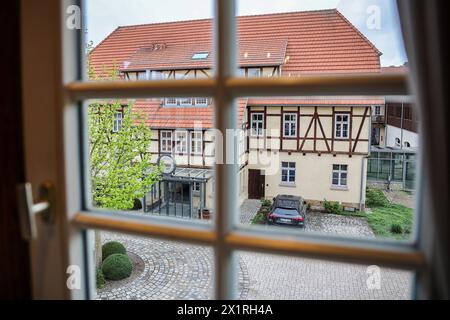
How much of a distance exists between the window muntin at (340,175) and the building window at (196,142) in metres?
1.24

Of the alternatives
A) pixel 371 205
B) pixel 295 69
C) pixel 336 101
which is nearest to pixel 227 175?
pixel 295 69

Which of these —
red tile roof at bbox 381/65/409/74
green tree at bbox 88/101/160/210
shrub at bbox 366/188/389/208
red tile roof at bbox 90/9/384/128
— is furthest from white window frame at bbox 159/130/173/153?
red tile roof at bbox 381/65/409/74

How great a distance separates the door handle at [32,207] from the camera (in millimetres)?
427

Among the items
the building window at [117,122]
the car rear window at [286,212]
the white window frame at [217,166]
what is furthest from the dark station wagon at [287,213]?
the building window at [117,122]

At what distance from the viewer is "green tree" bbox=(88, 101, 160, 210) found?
3.50m

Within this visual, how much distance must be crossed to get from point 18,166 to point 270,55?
1.56m

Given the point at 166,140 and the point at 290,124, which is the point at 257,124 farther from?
the point at 166,140

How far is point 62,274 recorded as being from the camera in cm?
49

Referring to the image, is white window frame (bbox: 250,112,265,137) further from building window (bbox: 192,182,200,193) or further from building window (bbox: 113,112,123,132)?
building window (bbox: 113,112,123,132)

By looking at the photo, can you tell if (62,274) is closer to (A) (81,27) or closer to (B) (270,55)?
(A) (81,27)

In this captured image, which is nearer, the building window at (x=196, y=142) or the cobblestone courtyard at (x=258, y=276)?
the cobblestone courtyard at (x=258, y=276)

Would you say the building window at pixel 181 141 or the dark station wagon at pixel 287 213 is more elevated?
the building window at pixel 181 141

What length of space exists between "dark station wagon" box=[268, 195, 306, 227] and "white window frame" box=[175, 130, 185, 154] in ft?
3.33

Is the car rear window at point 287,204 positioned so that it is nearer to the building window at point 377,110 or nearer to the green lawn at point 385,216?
the green lawn at point 385,216
